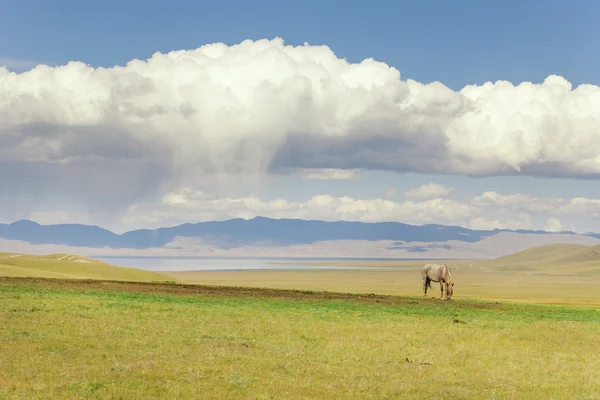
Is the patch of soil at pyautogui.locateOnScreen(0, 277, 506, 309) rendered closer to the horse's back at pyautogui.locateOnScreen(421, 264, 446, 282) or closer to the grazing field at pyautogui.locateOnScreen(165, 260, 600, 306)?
the horse's back at pyautogui.locateOnScreen(421, 264, 446, 282)

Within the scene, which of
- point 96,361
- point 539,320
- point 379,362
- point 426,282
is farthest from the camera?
point 426,282

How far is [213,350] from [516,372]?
416 inches

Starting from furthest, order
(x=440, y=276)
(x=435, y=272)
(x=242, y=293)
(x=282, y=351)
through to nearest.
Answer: (x=435, y=272) < (x=440, y=276) < (x=242, y=293) < (x=282, y=351)

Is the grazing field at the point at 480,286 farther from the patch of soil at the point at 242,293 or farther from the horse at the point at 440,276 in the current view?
the patch of soil at the point at 242,293

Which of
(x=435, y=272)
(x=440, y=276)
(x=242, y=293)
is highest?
(x=435, y=272)

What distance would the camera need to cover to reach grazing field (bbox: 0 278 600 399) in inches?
861

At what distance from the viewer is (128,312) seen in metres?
39.7

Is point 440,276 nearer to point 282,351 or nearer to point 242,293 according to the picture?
point 242,293

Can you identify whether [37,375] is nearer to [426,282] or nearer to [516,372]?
[516,372]

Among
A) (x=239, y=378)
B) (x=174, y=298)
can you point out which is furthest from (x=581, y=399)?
(x=174, y=298)

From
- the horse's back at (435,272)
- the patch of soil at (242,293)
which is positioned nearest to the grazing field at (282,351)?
the patch of soil at (242,293)

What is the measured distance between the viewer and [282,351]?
28625 millimetres

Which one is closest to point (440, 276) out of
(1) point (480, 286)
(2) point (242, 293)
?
(2) point (242, 293)

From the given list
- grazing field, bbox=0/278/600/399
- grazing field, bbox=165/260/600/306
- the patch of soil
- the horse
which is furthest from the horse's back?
grazing field, bbox=0/278/600/399
